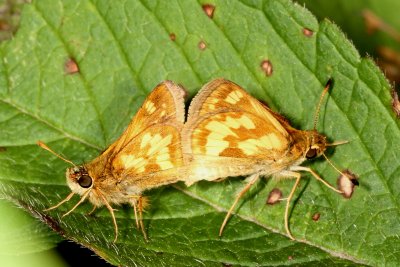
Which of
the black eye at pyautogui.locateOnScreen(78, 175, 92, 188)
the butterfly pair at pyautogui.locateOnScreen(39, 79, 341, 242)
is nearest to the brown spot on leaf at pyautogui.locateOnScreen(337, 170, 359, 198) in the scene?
the butterfly pair at pyautogui.locateOnScreen(39, 79, 341, 242)

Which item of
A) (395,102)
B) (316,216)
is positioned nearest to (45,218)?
(316,216)

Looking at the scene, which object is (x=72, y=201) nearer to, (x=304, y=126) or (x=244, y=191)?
(x=244, y=191)

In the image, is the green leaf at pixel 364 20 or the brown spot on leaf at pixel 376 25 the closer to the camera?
the green leaf at pixel 364 20

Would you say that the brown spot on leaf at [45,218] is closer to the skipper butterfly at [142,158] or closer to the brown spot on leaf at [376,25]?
the skipper butterfly at [142,158]

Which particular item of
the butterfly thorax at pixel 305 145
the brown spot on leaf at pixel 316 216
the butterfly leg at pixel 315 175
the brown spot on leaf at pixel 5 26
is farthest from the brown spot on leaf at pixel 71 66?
the brown spot on leaf at pixel 316 216

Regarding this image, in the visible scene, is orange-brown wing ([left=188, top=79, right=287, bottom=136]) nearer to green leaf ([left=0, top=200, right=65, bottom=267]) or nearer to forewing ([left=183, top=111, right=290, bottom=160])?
forewing ([left=183, top=111, right=290, bottom=160])
